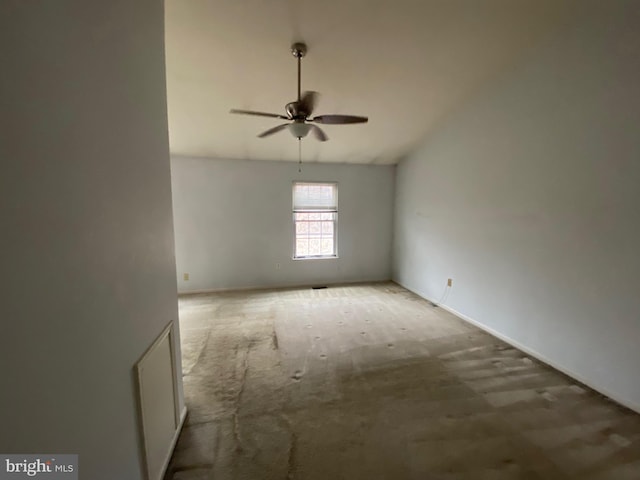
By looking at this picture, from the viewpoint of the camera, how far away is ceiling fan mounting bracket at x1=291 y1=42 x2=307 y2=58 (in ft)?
7.93

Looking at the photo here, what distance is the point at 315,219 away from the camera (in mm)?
5305

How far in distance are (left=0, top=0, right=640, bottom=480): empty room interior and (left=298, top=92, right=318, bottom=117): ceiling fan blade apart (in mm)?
41

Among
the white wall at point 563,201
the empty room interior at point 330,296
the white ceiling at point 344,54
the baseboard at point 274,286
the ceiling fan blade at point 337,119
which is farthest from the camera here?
the baseboard at point 274,286

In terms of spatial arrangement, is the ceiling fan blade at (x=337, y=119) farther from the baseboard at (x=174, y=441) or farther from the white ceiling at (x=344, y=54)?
the baseboard at (x=174, y=441)

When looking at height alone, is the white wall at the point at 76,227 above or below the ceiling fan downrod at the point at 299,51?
below

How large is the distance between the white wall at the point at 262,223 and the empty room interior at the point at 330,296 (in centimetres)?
17

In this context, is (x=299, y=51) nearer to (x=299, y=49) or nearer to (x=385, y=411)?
(x=299, y=49)

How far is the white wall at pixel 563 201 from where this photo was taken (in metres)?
2.03

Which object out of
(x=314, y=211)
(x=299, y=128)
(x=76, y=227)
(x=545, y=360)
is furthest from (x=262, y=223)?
(x=545, y=360)

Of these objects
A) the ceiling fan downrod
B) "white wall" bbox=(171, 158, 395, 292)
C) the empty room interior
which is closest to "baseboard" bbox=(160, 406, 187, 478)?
the empty room interior

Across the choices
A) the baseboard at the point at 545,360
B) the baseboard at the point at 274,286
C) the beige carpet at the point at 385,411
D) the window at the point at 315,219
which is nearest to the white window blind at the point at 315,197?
the window at the point at 315,219

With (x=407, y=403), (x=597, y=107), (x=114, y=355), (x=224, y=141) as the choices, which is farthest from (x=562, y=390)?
(x=224, y=141)

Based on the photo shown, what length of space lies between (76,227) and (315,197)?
4522 millimetres

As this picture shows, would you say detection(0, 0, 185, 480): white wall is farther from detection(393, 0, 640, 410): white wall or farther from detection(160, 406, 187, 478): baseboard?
detection(393, 0, 640, 410): white wall
